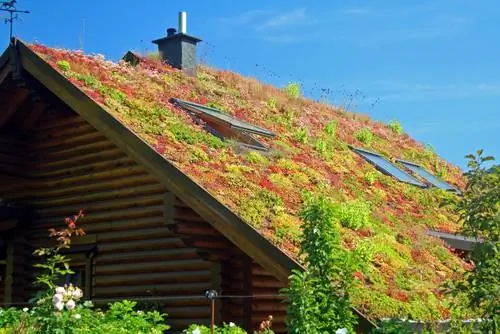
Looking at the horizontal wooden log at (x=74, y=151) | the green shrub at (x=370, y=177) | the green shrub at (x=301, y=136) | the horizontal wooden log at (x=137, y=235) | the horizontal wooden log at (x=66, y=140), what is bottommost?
the horizontal wooden log at (x=137, y=235)

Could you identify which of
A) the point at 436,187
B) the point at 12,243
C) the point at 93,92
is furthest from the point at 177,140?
the point at 436,187

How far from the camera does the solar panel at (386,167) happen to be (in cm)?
1873

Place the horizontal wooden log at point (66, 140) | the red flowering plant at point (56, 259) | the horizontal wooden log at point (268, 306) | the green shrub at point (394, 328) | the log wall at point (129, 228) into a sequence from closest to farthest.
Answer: the green shrub at point (394, 328), the red flowering plant at point (56, 259), the log wall at point (129, 228), the horizontal wooden log at point (268, 306), the horizontal wooden log at point (66, 140)

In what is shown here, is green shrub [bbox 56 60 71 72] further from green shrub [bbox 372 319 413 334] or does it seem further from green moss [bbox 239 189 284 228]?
green shrub [bbox 372 319 413 334]

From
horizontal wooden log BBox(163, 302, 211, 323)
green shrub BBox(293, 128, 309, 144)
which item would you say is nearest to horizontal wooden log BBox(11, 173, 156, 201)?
horizontal wooden log BBox(163, 302, 211, 323)

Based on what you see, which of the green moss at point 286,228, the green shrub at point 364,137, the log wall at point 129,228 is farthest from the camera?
the green shrub at point 364,137

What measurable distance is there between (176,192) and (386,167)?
843 cm

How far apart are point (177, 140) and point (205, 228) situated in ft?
6.22

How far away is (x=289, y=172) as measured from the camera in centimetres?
1495

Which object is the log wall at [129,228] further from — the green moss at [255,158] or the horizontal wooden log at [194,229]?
the green moss at [255,158]

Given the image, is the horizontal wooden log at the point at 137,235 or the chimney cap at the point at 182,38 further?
the chimney cap at the point at 182,38

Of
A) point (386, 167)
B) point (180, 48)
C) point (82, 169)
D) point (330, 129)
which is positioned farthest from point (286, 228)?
point (180, 48)

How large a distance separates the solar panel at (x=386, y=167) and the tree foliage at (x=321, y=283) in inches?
370

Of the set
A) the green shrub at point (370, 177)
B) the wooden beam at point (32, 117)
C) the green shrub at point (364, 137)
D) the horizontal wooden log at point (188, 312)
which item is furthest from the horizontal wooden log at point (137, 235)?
the green shrub at point (364, 137)
